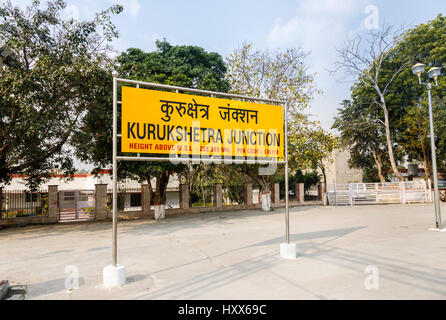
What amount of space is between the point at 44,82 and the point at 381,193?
22111 mm

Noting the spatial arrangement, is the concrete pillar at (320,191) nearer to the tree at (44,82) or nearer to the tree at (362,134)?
the tree at (362,134)

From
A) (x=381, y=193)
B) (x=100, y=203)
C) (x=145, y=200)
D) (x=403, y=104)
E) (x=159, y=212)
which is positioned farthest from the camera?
(x=403, y=104)

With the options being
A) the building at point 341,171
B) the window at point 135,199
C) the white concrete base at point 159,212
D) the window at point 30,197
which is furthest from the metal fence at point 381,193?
the window at point 30,197

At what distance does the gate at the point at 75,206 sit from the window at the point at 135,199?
2133 mm

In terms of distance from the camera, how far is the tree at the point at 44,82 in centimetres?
974

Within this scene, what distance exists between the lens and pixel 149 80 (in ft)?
45.8

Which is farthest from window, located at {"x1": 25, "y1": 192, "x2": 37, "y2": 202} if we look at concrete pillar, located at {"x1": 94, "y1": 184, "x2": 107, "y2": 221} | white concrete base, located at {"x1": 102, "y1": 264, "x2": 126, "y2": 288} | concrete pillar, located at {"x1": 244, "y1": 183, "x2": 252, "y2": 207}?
concrete pillar, located at {"x1": 244, "y1": 183, "x2": 252, "y2": 207}

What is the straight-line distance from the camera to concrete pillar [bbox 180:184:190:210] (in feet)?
60.8

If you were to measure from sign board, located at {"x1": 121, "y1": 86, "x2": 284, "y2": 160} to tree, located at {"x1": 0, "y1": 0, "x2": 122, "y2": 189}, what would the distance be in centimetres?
581

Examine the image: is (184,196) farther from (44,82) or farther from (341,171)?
(341,171)

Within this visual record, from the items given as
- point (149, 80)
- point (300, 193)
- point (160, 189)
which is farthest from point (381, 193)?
point (149, 80)

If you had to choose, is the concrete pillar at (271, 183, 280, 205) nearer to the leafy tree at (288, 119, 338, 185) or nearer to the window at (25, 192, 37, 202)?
the leafy tree at (288, 119, 338, 185)
